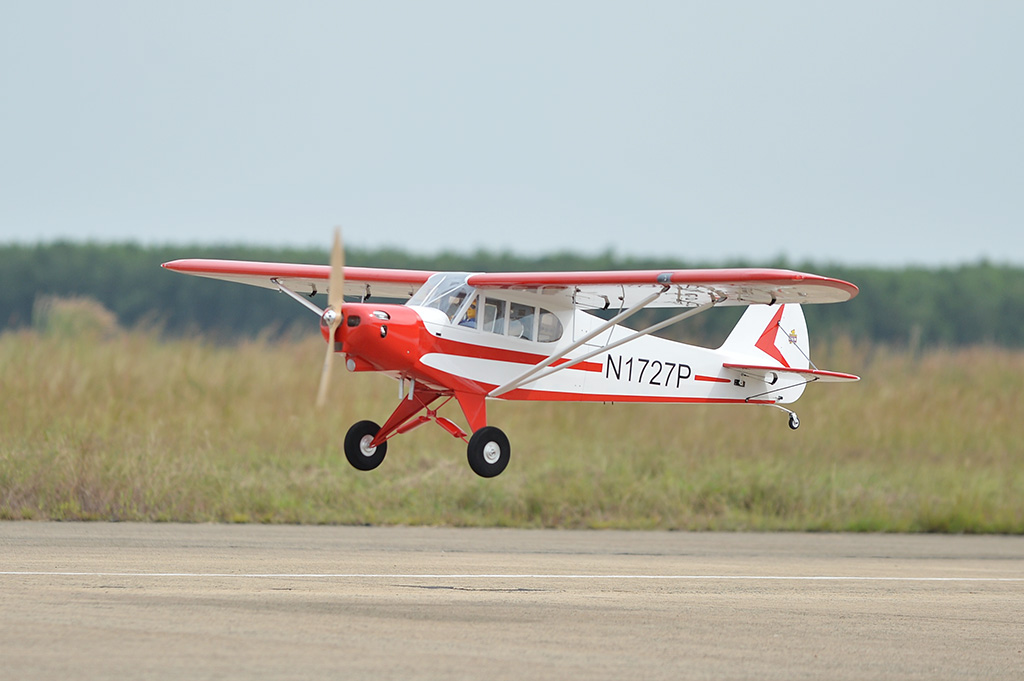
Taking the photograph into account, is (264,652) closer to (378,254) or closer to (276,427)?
(276,427)

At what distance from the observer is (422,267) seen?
94.4m

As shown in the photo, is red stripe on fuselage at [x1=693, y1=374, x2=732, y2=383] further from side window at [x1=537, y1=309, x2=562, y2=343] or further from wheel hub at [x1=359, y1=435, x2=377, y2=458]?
wheel hub at [x1=359, y1=435, x2=377, y2=458]

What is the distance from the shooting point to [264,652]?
20.0 m

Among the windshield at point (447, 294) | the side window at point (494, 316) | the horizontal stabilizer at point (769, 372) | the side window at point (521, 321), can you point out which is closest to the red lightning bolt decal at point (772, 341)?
the horizontal stabilizer at point (769, 372)

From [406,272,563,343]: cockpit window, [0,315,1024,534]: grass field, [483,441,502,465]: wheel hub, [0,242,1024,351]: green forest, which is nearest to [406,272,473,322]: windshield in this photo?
[406,272,563,343]: cockpit window

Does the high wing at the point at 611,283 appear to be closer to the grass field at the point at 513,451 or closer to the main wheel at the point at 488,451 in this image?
the main wheel at the point at 488,451

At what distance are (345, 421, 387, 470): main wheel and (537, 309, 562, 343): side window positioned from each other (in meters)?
3.06

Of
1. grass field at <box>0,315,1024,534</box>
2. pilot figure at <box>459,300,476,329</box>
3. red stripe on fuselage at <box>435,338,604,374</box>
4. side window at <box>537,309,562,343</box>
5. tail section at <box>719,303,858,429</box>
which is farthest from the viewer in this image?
grass field at <box>0,315,1024,534</box>

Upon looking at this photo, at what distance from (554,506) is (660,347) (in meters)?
20.9

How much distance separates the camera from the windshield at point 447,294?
1973 cm

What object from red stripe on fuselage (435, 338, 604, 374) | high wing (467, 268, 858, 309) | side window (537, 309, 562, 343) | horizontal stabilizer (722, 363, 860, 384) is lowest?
horizontal stabilizer (722, 363, 860, 384)

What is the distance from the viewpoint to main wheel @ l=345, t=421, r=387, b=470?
19344 millimetres

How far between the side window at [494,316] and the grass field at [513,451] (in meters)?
17.4

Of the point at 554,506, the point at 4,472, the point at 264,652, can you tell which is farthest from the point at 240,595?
the point at 554,506
